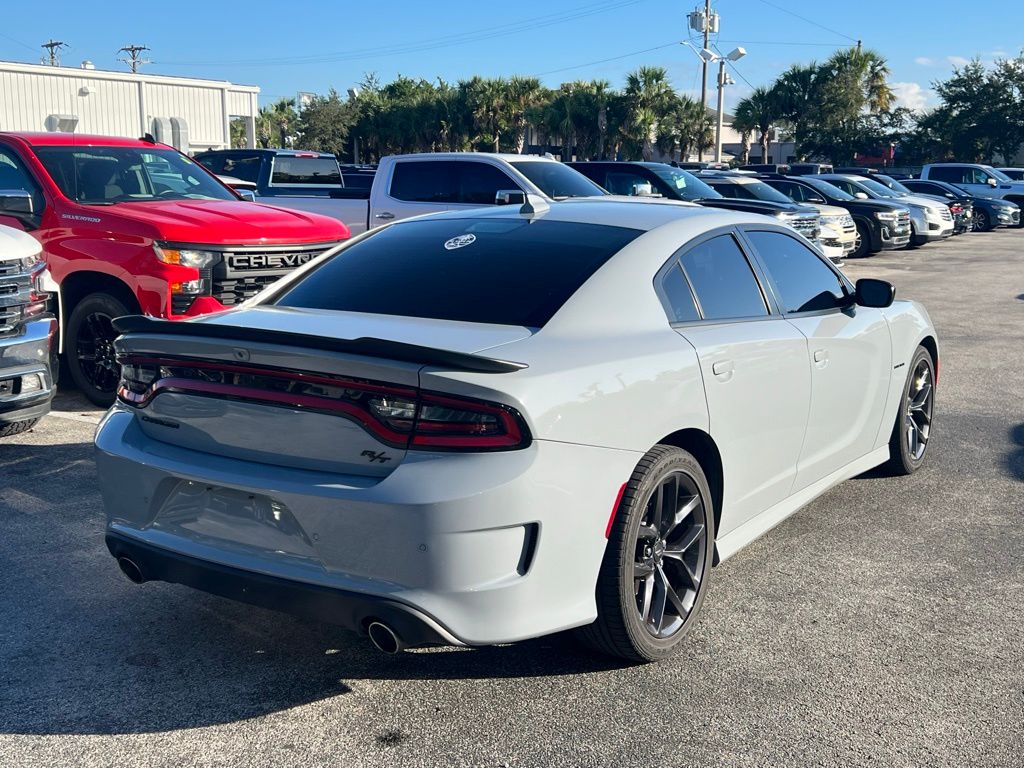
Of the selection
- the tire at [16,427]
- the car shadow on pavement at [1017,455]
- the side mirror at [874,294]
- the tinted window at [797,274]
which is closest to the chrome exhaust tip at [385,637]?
the tinted window at [797,274]

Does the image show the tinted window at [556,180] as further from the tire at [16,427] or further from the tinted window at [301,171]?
the tire at [16,427]

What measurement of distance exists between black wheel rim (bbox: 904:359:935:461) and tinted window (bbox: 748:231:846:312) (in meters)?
1.14

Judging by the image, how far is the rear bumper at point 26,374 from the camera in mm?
6203

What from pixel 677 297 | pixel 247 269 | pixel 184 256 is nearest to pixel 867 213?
pixel 247 269

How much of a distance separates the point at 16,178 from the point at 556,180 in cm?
667

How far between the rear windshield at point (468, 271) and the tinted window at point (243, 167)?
15.0m

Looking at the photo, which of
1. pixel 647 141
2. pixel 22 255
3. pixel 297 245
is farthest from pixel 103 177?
pixel 647 141

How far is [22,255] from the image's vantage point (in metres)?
6.46

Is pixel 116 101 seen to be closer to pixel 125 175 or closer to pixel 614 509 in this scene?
pixel 125 175

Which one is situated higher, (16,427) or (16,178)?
(16,178)

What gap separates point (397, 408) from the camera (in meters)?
3.29

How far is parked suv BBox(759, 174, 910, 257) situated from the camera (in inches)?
898

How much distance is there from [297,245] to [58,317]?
182 centimetres

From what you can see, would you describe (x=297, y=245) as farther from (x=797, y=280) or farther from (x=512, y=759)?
(x=512, y=759)
